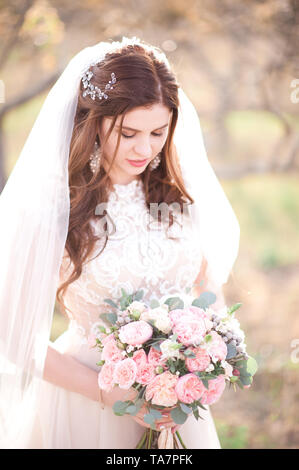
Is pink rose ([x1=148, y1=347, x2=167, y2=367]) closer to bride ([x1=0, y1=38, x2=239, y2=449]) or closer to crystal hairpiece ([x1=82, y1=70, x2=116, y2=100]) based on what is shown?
bride ([x1=0, y1=38, x2=239, y2=449])

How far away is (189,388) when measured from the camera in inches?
63.4

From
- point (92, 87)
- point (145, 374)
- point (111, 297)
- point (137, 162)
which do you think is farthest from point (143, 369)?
point (92, 87)

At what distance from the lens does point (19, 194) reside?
1.89 meters

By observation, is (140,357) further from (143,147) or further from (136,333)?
(143,147)

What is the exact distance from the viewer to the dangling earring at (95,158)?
6.84 feet

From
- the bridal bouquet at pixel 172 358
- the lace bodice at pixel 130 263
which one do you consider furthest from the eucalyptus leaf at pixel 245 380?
the lace bodice at pixel 130 263

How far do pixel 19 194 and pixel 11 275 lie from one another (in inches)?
12.4

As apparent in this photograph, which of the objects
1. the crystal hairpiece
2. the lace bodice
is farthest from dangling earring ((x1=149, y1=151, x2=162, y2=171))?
the crystal hairpiece

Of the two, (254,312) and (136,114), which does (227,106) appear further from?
(136,114)

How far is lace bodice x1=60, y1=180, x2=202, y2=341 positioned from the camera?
2023 mm

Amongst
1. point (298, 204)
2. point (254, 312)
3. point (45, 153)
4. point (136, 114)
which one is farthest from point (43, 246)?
point (298, 204)

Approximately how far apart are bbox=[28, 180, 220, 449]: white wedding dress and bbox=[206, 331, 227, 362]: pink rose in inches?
16.0

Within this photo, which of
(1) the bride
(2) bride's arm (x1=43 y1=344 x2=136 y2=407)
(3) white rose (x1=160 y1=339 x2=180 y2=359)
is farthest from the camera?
(2) bride's arm (x1=43 y1=344 x2=136 y2=407)

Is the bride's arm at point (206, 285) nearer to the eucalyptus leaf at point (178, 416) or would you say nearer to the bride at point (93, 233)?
the bride at point (93, 233)
